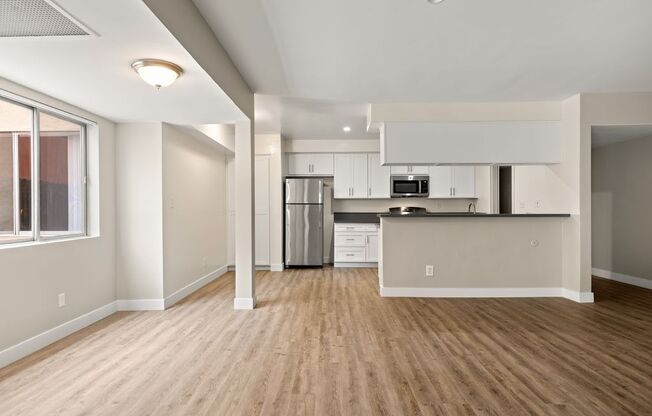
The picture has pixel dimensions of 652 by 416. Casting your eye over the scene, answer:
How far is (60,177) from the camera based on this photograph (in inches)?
127

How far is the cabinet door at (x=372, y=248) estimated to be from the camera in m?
6.28

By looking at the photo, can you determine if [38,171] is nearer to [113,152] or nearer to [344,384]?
[113,152]

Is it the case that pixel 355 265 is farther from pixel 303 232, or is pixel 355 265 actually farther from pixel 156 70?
pixel 156 70

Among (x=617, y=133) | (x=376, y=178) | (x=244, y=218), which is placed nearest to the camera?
(x=244, y=218)

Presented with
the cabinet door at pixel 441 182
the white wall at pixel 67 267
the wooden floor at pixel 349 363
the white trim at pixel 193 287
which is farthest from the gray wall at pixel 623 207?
the white wall at pixel 67 267

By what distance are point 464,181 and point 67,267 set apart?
609 cm

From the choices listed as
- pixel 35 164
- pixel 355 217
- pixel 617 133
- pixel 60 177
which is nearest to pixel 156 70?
pixel 35 164

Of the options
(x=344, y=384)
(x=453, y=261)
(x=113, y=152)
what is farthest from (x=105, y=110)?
(x=453, y=261)

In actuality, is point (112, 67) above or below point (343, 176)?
above

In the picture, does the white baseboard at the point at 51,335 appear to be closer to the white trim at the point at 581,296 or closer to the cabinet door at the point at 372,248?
the cabinet door at the point at 372,248

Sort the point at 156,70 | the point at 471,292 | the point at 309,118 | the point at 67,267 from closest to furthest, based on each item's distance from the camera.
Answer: the point at 156,70
the point at 67,267
the point at 471,292
the point at 309,118

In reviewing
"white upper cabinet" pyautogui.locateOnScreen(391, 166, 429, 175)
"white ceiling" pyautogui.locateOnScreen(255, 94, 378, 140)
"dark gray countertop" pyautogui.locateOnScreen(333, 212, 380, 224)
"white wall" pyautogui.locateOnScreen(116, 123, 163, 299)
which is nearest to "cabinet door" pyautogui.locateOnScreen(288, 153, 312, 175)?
"white ceiling" pyautogui.locateOnScreen(255, 94, 378, 140)

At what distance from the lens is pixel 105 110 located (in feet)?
10.8

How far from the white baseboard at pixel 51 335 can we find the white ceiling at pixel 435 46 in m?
2.77
